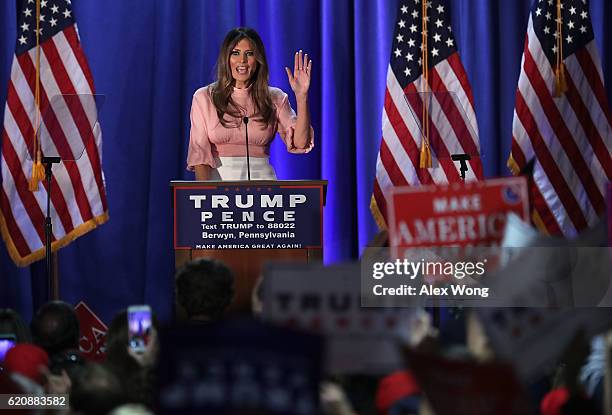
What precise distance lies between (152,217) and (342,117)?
149cm

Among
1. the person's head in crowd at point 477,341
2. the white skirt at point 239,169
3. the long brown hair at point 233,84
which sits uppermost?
the long brown hair at point 233,84

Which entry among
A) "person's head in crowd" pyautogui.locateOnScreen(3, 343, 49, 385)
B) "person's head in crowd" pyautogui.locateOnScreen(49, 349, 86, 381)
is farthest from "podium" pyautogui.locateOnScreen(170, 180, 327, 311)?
"person's head in crowd" pyautogui.locateOnScreen(3, 343, 49, 385)

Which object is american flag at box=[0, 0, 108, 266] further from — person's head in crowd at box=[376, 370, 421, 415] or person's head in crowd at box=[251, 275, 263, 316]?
person's head in crowd at box=[376, 370, 421, 415]

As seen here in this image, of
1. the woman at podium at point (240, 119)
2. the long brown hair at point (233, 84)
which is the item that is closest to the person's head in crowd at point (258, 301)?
the woman at podium at point (240, 119)

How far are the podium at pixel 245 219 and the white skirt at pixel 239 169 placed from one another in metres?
0.64

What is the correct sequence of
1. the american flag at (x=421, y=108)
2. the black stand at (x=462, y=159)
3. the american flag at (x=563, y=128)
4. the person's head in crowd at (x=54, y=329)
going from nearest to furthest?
the person's head in crowd at (x=54, y=329) → the black stand at (x=462, y=159) → the american flag at (x=421, y=108) → the american flag at (x=563, y=128)

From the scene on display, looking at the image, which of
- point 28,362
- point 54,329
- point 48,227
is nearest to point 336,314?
point 28,362

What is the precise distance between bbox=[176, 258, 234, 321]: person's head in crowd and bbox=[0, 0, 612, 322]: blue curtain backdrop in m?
4.32

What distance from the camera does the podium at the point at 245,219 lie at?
17.2 feet

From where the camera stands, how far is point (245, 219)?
525 centimetres

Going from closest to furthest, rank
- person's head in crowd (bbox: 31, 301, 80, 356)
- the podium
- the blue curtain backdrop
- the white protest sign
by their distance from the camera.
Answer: the white protest sign → person's head in crowd (bbox: 31, 301, 80, 356) → the podium → the blue curtain backdrop

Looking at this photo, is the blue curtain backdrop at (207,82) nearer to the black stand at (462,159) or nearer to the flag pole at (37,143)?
the flag pole at (37,143)

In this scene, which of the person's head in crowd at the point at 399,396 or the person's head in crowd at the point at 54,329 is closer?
the person's head in crowd at the point at 399,396

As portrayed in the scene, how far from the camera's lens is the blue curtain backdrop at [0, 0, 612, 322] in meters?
7.26
